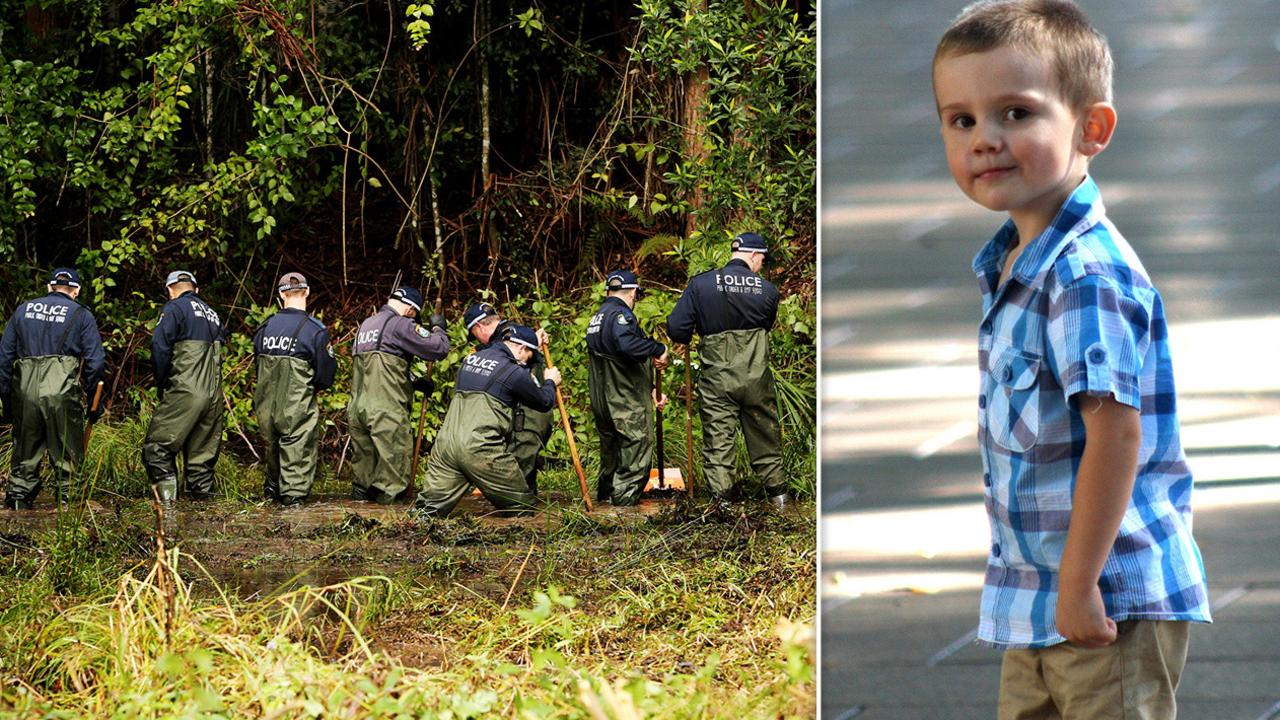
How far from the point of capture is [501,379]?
9.59 metres

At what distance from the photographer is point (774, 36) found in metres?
10.4

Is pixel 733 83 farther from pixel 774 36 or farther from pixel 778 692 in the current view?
pixel 778 692

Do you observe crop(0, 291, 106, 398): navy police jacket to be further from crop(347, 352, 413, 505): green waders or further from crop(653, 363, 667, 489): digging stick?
crop(653, 363, 667, 489): digging stick

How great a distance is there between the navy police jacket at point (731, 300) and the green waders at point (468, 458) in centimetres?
154

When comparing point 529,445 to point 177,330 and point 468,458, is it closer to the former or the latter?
point 468,458

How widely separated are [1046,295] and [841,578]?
0.60m

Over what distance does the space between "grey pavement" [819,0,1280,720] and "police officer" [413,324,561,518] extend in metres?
7.30

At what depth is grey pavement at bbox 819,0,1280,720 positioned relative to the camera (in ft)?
7.48

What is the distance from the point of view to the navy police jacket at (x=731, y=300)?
381 inches

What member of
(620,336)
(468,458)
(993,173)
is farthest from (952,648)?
(620,336)

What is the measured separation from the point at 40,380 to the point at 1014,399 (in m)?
9.52

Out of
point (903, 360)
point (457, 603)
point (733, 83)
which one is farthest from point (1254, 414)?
point (733, 83)

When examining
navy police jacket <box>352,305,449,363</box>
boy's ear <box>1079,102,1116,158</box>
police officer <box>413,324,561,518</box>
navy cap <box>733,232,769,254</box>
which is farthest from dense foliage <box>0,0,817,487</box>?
boy's ear <box>1079,102,1116,158</box>

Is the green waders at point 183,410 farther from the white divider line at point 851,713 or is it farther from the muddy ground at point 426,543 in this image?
the white divider line at point 851,713
